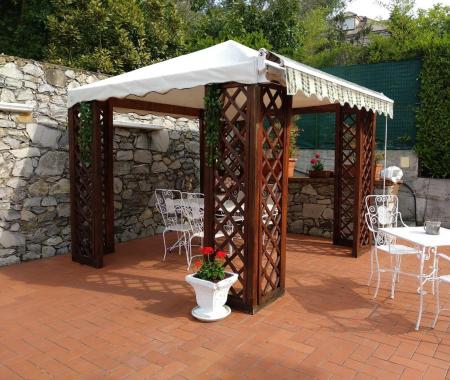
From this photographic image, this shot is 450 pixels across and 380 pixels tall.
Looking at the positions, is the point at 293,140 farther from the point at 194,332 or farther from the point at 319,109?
the point at 194,332

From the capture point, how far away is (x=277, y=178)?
389 centimetres

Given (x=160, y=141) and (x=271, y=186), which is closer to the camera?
(x=271, y=186)

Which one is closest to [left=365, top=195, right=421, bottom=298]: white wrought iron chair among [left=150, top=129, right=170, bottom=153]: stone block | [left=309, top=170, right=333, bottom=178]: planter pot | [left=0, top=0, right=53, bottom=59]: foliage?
[left=309, top=170, right=333, bottom=178]: planter pot

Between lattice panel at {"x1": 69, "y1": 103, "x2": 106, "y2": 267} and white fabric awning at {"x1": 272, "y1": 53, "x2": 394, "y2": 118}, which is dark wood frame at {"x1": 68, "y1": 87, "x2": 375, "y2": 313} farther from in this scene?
white fabric awning at {"x1": 272, "y1": 53, "x2": 394, "y2": 118}

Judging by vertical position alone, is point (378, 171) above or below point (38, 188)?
above

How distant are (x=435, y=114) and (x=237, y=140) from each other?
5.18m

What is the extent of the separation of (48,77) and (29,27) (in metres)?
6.32

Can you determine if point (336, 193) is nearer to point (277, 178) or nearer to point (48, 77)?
point (277, 178)

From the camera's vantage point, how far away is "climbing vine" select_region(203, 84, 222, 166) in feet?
11.6

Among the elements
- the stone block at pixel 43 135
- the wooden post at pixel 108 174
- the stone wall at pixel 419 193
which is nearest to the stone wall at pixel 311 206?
the stone wall at pixel 419 193

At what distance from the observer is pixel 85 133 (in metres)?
4.85

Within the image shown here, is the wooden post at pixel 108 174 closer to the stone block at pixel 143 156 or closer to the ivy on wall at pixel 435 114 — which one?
the stone block at pixel 143 156

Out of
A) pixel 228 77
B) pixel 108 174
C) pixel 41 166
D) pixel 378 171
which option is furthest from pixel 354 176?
pixel 41 166

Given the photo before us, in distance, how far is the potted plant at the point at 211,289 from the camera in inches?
133
